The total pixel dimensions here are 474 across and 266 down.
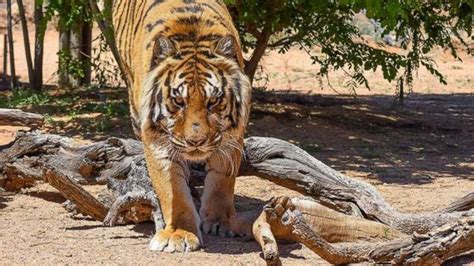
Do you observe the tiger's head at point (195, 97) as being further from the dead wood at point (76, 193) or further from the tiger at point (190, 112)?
the dead wood at point (76, 193)

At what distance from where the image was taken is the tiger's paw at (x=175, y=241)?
5551mm

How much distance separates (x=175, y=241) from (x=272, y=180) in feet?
4.26

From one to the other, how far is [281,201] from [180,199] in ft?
2.77

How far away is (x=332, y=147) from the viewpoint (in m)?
10.5

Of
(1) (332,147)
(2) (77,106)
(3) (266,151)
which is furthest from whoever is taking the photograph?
(2) (77,106)

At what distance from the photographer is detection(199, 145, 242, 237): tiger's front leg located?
6.06m

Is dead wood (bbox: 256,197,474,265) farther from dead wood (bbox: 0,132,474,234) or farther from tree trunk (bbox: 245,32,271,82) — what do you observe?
tree trunk (bbox: 245,32,271,82)

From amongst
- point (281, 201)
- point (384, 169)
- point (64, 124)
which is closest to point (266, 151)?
point (281, 201)

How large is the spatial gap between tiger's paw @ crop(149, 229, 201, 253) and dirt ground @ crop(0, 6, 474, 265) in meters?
0.08

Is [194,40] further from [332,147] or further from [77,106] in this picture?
[77,106]

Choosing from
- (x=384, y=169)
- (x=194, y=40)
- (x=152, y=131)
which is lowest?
(x=384, y=169)

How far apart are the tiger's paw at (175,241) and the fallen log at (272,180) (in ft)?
0.94

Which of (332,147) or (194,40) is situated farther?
(332,147)

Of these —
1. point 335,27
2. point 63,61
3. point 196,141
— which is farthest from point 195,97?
point 63,61
